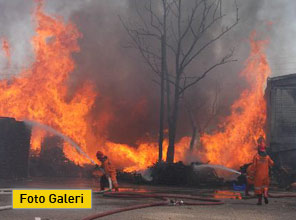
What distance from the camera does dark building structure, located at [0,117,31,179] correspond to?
19703 mm

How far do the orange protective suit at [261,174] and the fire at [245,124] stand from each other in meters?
14.6

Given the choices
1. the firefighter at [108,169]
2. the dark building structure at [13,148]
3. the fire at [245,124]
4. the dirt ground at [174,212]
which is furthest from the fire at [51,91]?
the dirt ground at [174,212]

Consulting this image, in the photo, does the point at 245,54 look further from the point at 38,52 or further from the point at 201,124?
the point at 38,52

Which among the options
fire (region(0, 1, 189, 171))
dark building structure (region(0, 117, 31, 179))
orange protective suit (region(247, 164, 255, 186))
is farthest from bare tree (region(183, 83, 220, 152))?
orange protective suit (region(247, 164, 255, 186))

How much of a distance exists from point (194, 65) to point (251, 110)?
5923mm

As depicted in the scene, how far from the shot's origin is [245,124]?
98.6 ft

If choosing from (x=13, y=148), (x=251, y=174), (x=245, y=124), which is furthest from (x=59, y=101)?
(x=251, y=174)

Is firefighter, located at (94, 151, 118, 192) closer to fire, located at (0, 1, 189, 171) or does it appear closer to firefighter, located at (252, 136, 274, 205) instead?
firefighter, located at (252, 136, 274, 205)

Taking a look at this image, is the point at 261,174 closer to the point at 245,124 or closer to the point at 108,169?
the point at 108,169

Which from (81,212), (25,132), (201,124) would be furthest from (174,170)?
(201,124)

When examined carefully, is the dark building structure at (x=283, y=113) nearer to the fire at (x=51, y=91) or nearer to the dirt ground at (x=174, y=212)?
the fire at (x=51, y=91)

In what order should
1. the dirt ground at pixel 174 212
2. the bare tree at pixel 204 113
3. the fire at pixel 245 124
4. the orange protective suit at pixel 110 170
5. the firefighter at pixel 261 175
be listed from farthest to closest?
1. the bare tree at pixel 204 113
2. the fire at pixel 245 124
3. the orange protective suit at pixel 110 170
4. the firefighter at pixel 261 175
5. the dirt ground at pixel 174 212

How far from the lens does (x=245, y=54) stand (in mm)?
34375

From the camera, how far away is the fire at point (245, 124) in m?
27.5
